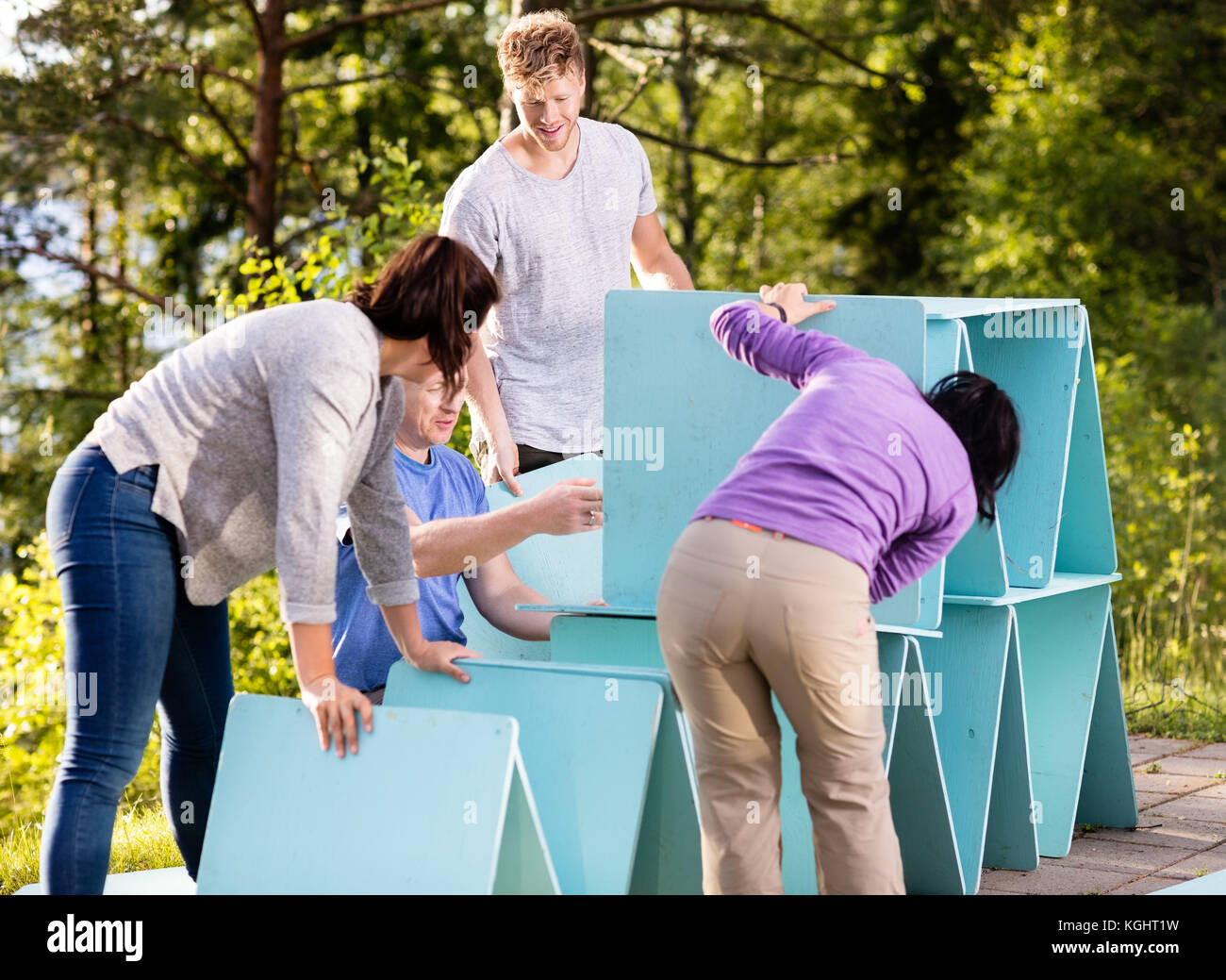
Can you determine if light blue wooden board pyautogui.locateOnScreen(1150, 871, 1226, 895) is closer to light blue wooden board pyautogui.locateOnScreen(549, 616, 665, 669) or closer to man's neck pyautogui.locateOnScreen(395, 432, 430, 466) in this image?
light blue wooden board pyautogui.locateOnScreen(549, 616, 665, 669)

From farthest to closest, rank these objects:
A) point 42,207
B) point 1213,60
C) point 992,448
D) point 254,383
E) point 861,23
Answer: point 861,23
point 1213,60
point 42,207
point 992,448
point 254,383

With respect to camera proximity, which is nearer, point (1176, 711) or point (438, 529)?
point (438, 529)

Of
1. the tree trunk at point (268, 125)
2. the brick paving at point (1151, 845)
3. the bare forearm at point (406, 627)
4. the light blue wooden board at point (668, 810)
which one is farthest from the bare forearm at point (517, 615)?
the tree trunk at point (268, 125)

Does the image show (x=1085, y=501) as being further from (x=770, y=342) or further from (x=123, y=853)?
(x=123, y=853)

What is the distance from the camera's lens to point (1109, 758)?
429 centimetres

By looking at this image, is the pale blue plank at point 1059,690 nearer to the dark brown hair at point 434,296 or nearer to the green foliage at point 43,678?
the dark brown hair at point 434,296

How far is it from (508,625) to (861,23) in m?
20.0

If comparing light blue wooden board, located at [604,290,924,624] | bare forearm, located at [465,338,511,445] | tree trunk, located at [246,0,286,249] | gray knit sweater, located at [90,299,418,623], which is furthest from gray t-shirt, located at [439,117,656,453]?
tree trunk, located at [246,0,286,249]

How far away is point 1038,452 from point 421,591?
1715 millimetres

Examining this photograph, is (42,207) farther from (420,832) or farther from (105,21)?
(420,832)

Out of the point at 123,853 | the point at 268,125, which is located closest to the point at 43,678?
the point at 123,853

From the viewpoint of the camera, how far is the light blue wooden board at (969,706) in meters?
3.66

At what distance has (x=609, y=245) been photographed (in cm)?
428

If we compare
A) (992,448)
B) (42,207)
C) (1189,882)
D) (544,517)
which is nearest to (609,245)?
(544,517)
